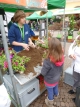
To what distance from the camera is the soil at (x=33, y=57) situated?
6.39ft

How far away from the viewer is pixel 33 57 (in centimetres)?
217

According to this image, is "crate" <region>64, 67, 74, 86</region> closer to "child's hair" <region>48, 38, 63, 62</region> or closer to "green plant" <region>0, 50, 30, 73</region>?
"child's hair" <region>48, 38, 63, 62</region>

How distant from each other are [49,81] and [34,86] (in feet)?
1.21

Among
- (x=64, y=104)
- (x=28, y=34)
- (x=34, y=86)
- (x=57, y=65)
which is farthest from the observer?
(x=28, y=34)

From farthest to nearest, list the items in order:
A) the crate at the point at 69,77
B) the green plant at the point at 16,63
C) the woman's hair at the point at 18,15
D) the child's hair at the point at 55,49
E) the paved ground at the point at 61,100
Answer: the crate at the point at 69,77, the paved ground at the point at 61,100, the woman's hair at the point at 18,15, the green plant at the point at 16,63, the child's hair at the point at 55,49

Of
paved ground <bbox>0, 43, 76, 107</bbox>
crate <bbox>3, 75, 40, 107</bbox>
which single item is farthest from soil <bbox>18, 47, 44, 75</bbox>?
paved ground <bbox>0, 43, 76, 107</bbox>

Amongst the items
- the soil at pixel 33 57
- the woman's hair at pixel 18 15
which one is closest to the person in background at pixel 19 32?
the woman's hair at pixel 18 15

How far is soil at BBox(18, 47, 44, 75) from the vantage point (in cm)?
195

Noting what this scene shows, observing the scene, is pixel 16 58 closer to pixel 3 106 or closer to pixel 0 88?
pixel 0 88

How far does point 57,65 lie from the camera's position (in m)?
1.71

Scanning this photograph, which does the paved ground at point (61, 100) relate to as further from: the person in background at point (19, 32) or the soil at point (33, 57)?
the person in background at point (19, 32)

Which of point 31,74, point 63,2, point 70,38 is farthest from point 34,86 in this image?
point 70,38

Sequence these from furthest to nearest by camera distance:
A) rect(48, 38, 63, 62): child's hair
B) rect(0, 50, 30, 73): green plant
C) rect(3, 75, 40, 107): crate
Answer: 1. rect(3, 75, 40, 107): crate
2. rect(0, 50, 30, 73): green plant
3. rect(48, 38, 63, 62): child's hair

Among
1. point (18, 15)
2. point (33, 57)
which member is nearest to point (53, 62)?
point (33, 57)
